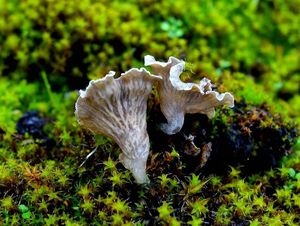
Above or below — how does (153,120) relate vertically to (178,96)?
below

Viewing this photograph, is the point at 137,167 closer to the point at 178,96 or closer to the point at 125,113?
the point at 125,113

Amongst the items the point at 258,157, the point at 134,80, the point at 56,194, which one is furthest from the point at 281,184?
the point at 56,194

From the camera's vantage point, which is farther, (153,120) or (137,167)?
(153,120)

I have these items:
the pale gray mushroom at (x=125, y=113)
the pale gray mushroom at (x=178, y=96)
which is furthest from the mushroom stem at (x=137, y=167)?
the pale gray mushroom at (x=178, y=96)

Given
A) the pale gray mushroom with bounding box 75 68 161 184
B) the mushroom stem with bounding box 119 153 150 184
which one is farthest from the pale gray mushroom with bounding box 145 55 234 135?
the mushroom stem with bounding box 119 153 150 184

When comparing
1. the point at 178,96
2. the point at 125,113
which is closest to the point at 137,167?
the point at 125,113

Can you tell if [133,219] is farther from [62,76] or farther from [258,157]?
[62,76]
